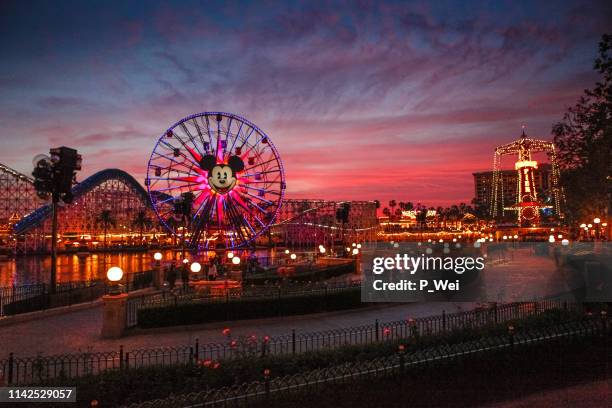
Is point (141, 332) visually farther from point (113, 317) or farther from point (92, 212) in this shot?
point (92, 212)

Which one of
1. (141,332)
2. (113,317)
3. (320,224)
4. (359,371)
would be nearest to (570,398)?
(359,371)

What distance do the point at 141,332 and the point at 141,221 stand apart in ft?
349

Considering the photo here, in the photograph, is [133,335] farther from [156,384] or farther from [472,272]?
[472,272]

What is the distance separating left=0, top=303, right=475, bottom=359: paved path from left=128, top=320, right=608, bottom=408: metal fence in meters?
3.67

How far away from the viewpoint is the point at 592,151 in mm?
33125

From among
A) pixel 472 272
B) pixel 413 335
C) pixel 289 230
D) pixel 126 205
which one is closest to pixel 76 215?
pixel 126 205

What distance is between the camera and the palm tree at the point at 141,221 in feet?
387

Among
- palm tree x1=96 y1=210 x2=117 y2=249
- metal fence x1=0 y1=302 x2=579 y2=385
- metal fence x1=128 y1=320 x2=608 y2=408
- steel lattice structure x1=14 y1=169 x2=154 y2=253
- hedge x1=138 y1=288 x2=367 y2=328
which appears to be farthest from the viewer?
palm tree x1=96 y1=210 x2=117 y2=249

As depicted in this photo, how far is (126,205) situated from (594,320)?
113455 mm

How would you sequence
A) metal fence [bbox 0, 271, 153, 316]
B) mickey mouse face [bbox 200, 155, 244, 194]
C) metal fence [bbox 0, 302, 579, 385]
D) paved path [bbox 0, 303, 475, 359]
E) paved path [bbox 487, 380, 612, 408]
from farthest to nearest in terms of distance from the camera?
mickey mouse face [bbox 200, 155, 244, 194] < metal fence [bbox 0, 271, 153, 316] < paved path [bbox 0, 303, 475, 359] < metal fence [bbox 0, 302, 579, 385] < paved path [bbox 487, 380, 612, 408]

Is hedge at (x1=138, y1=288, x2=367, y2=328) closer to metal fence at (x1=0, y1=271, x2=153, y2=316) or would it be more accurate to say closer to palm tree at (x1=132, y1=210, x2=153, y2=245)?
metal fence at (x1=0, y1=271, x2=153, y2=316)

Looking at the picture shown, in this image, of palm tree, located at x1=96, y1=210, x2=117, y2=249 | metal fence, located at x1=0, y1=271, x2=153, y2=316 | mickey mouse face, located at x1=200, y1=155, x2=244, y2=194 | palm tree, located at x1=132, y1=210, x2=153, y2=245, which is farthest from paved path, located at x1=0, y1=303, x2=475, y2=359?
palm tree, located at x1=132, y1=210, x2=153, y2=245

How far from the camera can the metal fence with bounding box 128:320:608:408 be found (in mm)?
8625

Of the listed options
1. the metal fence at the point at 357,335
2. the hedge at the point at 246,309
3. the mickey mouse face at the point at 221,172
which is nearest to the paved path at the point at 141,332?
the hedge at the point at 246,309
